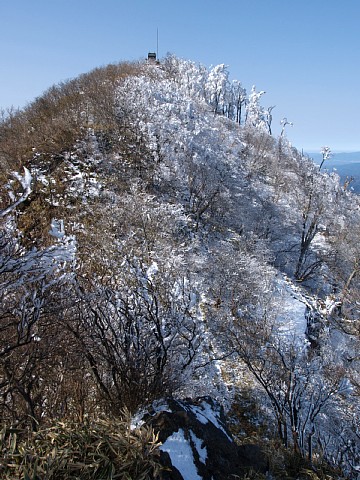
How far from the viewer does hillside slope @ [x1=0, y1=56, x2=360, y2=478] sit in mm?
5551

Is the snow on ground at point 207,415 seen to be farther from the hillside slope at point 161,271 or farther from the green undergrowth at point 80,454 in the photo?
the hillside slope at point 161,271

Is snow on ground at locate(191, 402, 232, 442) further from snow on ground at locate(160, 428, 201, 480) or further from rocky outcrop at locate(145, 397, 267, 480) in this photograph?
snow on ground at locate(160, 428, 201, 480)

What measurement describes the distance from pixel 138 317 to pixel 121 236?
820cm

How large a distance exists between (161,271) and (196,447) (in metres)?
6.64

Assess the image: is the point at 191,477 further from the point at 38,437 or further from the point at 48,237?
the point at 48,237

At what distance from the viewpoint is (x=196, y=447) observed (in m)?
3.33

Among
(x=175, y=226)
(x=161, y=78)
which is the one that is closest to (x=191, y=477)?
(x=175, y=226)

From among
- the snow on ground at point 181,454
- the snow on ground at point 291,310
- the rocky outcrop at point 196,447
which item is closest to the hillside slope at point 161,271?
the snow on ground at point 291,310

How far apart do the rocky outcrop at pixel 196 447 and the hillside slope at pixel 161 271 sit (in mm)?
1537

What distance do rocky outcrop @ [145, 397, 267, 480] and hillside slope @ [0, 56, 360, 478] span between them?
5.04 ft

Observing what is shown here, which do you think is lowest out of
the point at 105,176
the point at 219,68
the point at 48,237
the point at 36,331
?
the point at 36,331

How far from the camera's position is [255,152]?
33.2 meters

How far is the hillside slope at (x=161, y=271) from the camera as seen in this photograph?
18.2ft

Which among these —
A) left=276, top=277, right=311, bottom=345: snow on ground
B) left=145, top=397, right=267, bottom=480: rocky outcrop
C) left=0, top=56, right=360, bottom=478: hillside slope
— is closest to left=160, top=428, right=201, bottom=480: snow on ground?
left=145, top=397, right=267, bottom=480: rocky outcrop
